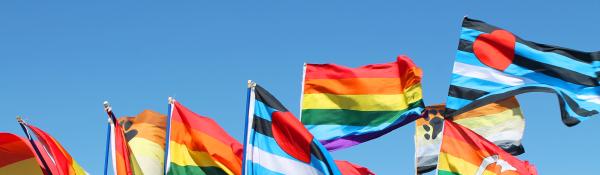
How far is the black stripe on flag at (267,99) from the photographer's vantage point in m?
27.1

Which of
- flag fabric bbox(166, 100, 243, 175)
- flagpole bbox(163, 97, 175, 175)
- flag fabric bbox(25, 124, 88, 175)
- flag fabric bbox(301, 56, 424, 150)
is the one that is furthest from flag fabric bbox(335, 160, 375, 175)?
flag fabric bbox(25, 124, 88, 175)

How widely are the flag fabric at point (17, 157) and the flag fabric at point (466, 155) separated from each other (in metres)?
9.83

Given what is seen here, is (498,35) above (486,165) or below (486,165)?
above

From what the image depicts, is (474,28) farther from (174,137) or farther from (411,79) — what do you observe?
(174,137)

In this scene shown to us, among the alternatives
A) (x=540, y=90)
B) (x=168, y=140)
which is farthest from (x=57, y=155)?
(x=540, y=90)

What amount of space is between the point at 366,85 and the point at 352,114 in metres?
0.85

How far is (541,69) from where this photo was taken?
29.8 m

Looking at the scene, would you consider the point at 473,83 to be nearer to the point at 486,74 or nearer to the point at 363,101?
the point at 486,74

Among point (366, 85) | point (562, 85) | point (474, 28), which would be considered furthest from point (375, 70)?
point (562, 85)

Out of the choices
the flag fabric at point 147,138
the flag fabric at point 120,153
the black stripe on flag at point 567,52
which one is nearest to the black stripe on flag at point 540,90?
the black stripe on flag at point 567,52

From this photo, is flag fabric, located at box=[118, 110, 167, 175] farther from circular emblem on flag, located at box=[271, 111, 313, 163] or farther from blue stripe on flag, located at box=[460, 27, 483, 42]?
blue stripe on flag, located at box=[460, 27, 483, 42]

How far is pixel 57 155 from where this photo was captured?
28281 mm

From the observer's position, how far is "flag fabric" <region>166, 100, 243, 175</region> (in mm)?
28750

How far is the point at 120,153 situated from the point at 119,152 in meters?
0.03
